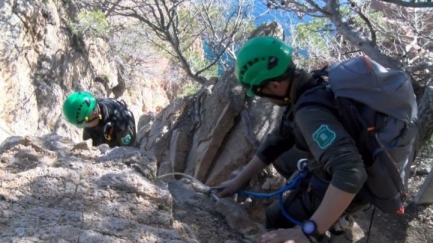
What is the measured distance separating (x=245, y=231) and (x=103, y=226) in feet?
3.16

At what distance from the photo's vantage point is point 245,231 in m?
2.81

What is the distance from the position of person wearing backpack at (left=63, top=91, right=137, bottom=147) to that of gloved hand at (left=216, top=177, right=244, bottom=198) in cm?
214

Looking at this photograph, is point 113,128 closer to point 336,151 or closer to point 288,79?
point 288,79

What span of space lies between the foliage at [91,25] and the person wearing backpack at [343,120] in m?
8.76

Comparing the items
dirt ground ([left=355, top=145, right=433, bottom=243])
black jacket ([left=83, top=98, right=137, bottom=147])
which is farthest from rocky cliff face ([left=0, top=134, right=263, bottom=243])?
black jacket ([left=83, top=98, right=137, bottom=147])

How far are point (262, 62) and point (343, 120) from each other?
45cm

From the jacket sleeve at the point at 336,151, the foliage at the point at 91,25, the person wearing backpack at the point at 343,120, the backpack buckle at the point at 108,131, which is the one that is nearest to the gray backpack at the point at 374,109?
the person wearing backpack at the point at 343,120

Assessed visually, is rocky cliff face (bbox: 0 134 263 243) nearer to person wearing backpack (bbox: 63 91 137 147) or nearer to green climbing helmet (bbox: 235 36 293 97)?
green climbing helmet (bbox: 235 36 293 97)

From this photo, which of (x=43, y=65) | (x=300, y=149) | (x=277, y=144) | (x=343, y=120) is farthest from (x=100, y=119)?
(x=43, y=65)

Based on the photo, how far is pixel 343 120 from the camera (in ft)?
7.14

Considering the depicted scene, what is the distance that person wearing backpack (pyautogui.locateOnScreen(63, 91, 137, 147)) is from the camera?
4.88 m

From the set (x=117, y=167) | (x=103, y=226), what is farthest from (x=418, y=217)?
(x=103, y=226)

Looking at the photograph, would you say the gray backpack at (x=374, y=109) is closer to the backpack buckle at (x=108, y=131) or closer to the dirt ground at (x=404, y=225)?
the dirt ground at (x=404, y=225)

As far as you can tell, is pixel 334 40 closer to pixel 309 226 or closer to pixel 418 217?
pixel 418 217
